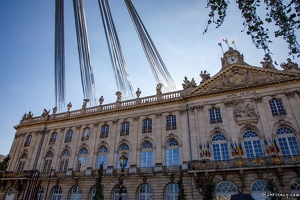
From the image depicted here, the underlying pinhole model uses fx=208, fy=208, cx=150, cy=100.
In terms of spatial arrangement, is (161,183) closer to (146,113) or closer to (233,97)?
(146,113)

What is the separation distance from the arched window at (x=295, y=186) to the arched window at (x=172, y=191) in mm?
10267

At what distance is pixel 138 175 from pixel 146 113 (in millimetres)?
8188

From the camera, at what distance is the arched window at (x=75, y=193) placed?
25156mm

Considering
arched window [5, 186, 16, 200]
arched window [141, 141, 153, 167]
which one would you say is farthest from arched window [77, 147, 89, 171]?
arched window [5, 186, 16, 200]

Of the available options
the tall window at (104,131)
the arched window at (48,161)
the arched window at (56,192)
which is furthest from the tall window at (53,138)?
the tall window at (104,131)

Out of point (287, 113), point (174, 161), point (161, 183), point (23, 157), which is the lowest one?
point (161, 183)

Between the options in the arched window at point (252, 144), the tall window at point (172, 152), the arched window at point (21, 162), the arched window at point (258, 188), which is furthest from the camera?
the arched window at point (21, 162)

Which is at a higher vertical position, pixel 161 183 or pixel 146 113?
pixel 146 113

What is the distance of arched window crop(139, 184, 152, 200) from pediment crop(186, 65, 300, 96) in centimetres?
1198

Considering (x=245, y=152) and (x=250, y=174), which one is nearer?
(x=250, y=174)

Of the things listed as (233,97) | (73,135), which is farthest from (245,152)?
(73,135)

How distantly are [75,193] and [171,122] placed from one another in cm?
1468

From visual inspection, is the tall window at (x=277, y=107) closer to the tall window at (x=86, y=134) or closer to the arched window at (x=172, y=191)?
the arched window at (x=172, y=191)

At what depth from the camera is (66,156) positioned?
1166 inches
